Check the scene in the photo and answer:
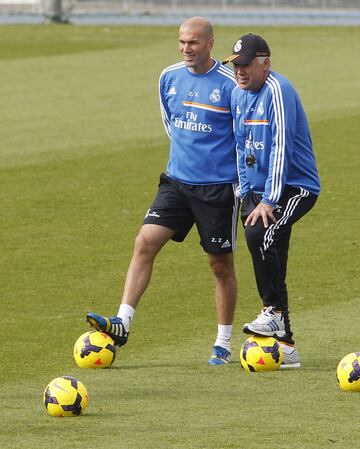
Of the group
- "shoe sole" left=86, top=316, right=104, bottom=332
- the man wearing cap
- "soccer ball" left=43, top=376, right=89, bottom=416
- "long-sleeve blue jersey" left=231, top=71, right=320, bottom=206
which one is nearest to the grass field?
"soccer ball" left=43, top=376, right=89, bottom=416

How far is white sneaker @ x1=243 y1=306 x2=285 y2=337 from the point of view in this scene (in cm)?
915

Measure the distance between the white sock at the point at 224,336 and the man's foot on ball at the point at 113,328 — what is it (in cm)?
66

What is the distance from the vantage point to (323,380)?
8812mm

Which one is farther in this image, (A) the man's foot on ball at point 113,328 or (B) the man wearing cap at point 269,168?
(A) the man's foot on ball at point 113,328

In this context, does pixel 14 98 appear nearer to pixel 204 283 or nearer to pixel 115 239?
pixel 115 239

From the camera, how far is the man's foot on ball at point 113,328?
367 inches

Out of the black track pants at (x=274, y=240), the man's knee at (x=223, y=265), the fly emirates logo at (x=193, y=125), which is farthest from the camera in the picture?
the man's knee at (x=223, y=265)

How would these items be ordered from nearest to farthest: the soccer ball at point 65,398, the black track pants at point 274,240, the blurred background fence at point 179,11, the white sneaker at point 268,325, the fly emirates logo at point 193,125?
the soccer ball at point 65,398 → the black track pants at point 274,240 → the white sneaker at point 268,325 → the fly emirates logo at point 193,125 → the blurred background fence at point 179,11

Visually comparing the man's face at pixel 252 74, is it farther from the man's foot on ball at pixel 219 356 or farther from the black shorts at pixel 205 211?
the man's foot on ball at pixel 219 356

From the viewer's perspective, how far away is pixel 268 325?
9219mm

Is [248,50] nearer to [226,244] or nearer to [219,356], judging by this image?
[226,244]

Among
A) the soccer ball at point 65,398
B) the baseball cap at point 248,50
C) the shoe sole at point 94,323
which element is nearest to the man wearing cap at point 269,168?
the baseball cap at point 248,50

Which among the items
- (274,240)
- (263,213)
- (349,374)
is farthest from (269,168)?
(349,374)

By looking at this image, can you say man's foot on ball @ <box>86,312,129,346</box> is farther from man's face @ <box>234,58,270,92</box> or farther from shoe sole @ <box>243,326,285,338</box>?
man's face @ <box>234,58,270,92</box>
